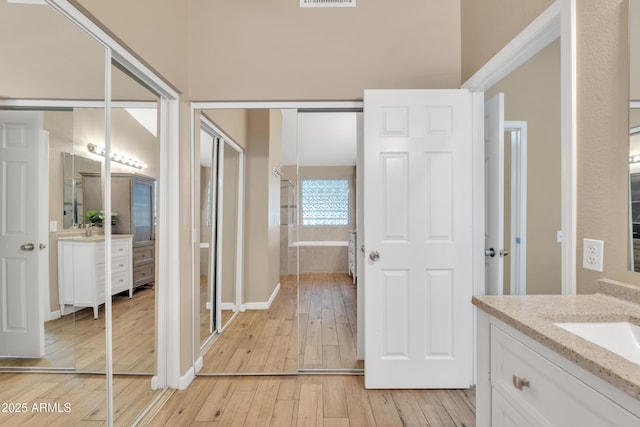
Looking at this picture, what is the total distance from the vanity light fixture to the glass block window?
3.91 m

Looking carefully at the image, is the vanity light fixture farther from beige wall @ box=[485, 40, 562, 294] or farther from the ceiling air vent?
beige wall @ box=[485, 40, 562, 294]

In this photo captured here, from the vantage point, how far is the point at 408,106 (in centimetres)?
210

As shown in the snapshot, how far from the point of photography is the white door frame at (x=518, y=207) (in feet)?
8.44

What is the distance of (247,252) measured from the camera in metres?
3.34

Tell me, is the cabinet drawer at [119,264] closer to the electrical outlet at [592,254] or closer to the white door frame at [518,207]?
the electrical outlet at [592,254]

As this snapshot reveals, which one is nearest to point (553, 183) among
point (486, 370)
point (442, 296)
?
point (442, 296)

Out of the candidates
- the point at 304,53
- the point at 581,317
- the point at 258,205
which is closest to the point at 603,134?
the point at 581,317

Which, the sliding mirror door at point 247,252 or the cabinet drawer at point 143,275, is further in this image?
the sliding mirror door at point 247,252

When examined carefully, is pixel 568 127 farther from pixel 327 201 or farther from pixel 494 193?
pixel 327 201

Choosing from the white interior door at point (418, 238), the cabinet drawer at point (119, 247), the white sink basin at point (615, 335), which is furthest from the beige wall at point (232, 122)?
the white sink basin at point (615, 335)

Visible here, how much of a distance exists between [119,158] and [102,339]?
99 cm

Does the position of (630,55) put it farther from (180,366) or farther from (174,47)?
(180,366)

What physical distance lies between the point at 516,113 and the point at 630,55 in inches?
68.3

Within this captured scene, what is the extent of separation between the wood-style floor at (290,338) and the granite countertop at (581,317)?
5.57 ft
